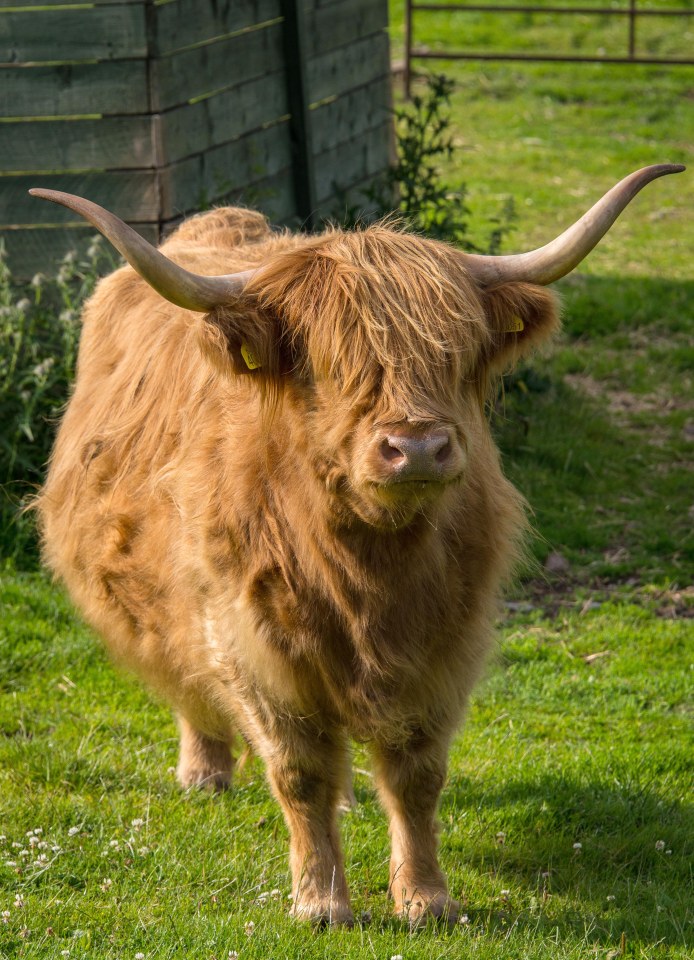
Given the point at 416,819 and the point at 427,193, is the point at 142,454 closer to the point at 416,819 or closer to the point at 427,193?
the point at 416,819

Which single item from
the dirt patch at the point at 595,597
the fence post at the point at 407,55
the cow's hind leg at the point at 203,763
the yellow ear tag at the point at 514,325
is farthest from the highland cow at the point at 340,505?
the fence post at the point at 407,55

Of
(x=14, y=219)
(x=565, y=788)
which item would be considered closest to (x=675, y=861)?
(x=565, y=788)

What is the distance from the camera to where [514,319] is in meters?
3.26

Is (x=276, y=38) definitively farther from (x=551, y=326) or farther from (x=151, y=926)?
(x=151, y=926)

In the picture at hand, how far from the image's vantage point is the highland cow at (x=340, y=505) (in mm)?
2994

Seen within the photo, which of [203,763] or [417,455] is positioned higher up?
[417,455]

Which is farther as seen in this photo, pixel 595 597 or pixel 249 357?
pixel 595 597

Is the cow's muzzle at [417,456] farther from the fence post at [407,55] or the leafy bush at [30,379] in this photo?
the fence post at [407,55]

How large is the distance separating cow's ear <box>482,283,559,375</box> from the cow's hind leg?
1787 mm

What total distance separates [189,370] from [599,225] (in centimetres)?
142

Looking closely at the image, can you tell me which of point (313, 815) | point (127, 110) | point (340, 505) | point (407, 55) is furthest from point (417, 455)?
point (407, 55)

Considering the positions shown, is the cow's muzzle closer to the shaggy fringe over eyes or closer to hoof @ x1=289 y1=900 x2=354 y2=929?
the shaggy fringe over eyes

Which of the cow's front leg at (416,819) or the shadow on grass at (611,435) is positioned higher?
the cow's front leg at (416,819)

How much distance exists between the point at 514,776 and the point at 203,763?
1.04 metres
